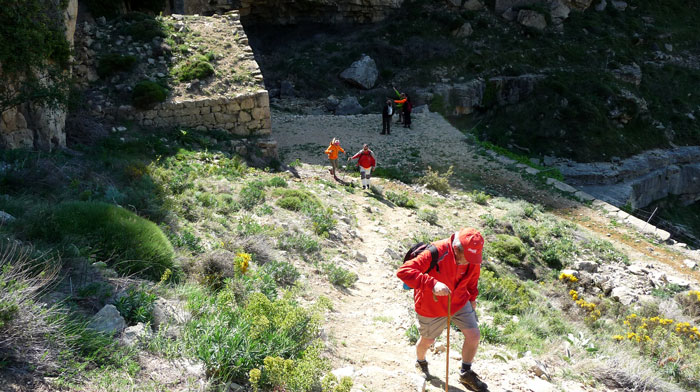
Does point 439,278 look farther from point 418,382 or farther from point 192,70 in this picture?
point 192,70

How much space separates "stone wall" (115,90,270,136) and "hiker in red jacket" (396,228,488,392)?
1091cm

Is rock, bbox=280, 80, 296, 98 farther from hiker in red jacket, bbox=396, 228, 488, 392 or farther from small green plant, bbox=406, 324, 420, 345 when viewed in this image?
hiker in red jacket, bbox=396, 228, 488, 392

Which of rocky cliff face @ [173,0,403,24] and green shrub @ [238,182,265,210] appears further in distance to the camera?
rocky cliff face @ [173,0,403,24]

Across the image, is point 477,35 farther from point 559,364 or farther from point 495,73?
point 559,364

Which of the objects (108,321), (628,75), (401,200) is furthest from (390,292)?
(628,75)

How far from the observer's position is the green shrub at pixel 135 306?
4105 mm

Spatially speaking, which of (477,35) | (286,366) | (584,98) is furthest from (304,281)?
(477,35)

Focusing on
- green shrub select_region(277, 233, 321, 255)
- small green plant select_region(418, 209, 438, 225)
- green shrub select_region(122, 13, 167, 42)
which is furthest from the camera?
green shrub select_region(122, 13, 167, 42)

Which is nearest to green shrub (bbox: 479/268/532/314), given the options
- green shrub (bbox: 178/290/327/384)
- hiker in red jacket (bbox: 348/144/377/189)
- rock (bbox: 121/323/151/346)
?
green shrub (bbox: 178/290/327/384)

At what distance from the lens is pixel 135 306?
4195 mm

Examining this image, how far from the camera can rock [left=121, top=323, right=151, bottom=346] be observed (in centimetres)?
376

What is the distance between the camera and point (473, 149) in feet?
60.3

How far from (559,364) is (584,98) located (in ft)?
83.6

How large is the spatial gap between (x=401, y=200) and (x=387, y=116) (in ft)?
22.7
